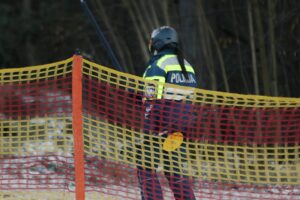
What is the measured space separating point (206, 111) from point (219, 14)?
6.63 m

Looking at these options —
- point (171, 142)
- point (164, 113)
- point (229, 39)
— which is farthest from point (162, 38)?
point (229, 39)

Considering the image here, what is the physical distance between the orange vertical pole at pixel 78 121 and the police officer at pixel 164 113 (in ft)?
1.68

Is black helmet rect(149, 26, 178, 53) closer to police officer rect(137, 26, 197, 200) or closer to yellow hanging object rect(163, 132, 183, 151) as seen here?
police officer rect(137, 26, 197, 200)

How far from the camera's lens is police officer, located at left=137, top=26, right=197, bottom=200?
21.7 feet

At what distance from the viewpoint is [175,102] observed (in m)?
6.65

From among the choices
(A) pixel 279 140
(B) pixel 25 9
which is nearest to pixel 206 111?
(A) pixel 279 140

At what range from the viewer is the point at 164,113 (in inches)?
262

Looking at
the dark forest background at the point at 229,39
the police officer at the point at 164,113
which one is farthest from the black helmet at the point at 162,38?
the dark forest background at the point at 229,39

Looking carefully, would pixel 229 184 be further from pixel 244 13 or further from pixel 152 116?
pixel 244 13

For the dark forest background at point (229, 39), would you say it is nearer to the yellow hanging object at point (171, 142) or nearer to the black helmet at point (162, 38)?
the black helmet at point (162, 38)

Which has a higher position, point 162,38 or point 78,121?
point 162,38

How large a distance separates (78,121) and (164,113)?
72cm

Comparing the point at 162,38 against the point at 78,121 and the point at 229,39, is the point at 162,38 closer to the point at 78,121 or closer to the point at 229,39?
the point at 78,121

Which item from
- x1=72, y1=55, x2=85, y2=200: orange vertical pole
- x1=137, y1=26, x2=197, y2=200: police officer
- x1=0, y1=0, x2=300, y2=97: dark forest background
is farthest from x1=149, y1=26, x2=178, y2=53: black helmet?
x1=0, y1=0, x2=300, y2=97: dark forest background
